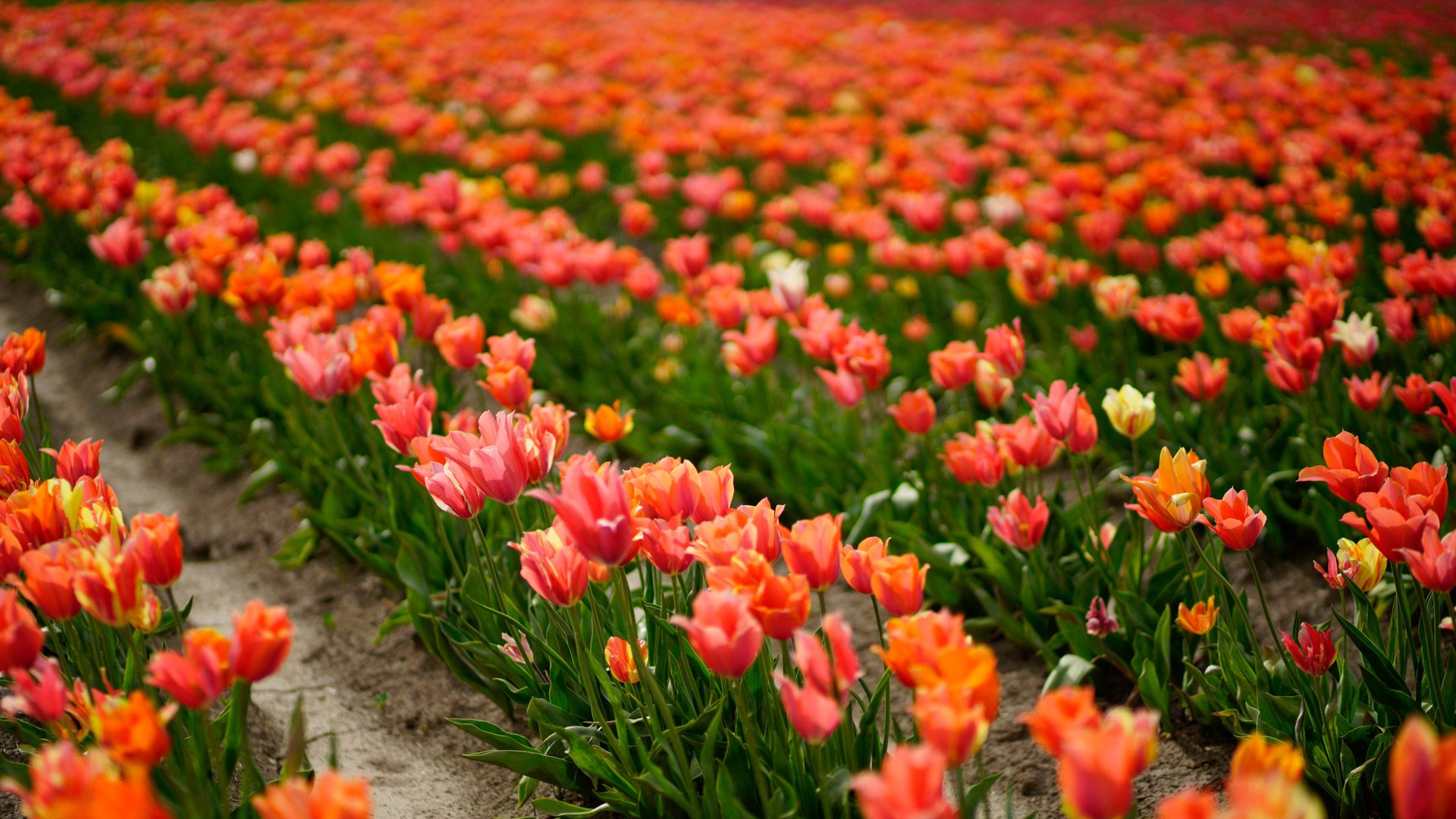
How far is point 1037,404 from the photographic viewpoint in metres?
2.18

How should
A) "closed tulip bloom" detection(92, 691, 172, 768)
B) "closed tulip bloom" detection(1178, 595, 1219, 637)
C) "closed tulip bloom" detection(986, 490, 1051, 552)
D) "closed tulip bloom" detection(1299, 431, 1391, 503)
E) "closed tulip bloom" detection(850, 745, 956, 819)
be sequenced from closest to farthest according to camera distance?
"closed tulip bloom" detection(850, 745, 956, 819)
"closed tulip bloom" detection(92, 691, 172, 768)
"closed tulip bloom" detection(1299, 431, 1391, 503)
"closed tulip bloom" detection(1178, 595, 1219, 637)
"closed tulip bloom" detection(986, 490, 1051, 552)

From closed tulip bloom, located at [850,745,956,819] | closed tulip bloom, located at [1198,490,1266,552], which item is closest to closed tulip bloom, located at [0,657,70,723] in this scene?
closed tulip bloom, located at [850,745,956,819]

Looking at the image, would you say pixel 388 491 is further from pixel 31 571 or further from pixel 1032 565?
pixel 1032 565

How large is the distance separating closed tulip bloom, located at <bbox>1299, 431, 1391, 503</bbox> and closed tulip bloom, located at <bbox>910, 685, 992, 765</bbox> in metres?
0.90

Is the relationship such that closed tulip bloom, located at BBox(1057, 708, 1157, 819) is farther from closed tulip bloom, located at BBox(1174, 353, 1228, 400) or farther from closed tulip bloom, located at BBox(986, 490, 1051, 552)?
closed tulip bloom, located at BBox(1174, 353, 1228, 400)

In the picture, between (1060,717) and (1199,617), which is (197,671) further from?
(1199,617)

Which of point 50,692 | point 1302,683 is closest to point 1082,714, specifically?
point 1302,683

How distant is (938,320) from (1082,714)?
3630mm

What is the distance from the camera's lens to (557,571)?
1618 mm

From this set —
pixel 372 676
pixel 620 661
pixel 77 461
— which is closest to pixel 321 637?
pixel 372 676

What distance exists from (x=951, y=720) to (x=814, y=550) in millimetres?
416

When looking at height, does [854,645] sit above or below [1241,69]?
below

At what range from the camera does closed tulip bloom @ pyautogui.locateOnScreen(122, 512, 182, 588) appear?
151cm

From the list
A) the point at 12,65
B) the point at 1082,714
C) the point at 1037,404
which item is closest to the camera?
the point at 1082,714
